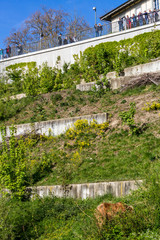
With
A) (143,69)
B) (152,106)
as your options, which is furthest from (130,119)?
(143,69)

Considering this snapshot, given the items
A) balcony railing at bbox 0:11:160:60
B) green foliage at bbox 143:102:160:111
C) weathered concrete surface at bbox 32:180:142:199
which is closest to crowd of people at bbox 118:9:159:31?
balcony railing at bbox 0:11:160:60

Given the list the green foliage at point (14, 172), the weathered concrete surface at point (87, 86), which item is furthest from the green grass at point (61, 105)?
the green foliage at point (14, 172)

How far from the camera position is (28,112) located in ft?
61.0

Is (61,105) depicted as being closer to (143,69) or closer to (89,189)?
(143,69)

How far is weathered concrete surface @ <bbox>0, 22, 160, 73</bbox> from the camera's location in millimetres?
22734

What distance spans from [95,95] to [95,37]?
946 centimetres

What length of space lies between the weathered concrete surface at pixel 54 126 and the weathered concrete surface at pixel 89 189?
403 centimetres

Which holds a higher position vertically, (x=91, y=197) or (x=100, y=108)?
(x=100, y=108)

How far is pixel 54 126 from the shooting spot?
1460 cm

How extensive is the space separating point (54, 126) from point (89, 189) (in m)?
5.62

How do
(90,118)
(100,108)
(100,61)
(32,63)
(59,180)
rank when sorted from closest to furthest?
(59,180), (90,118), (100,108), (100,61), (32,63)

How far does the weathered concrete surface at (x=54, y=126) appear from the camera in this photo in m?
13.4

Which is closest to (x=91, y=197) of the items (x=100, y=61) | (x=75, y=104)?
(x=75, y=104)

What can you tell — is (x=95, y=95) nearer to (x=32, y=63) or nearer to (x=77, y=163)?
(x=77, y=163)
